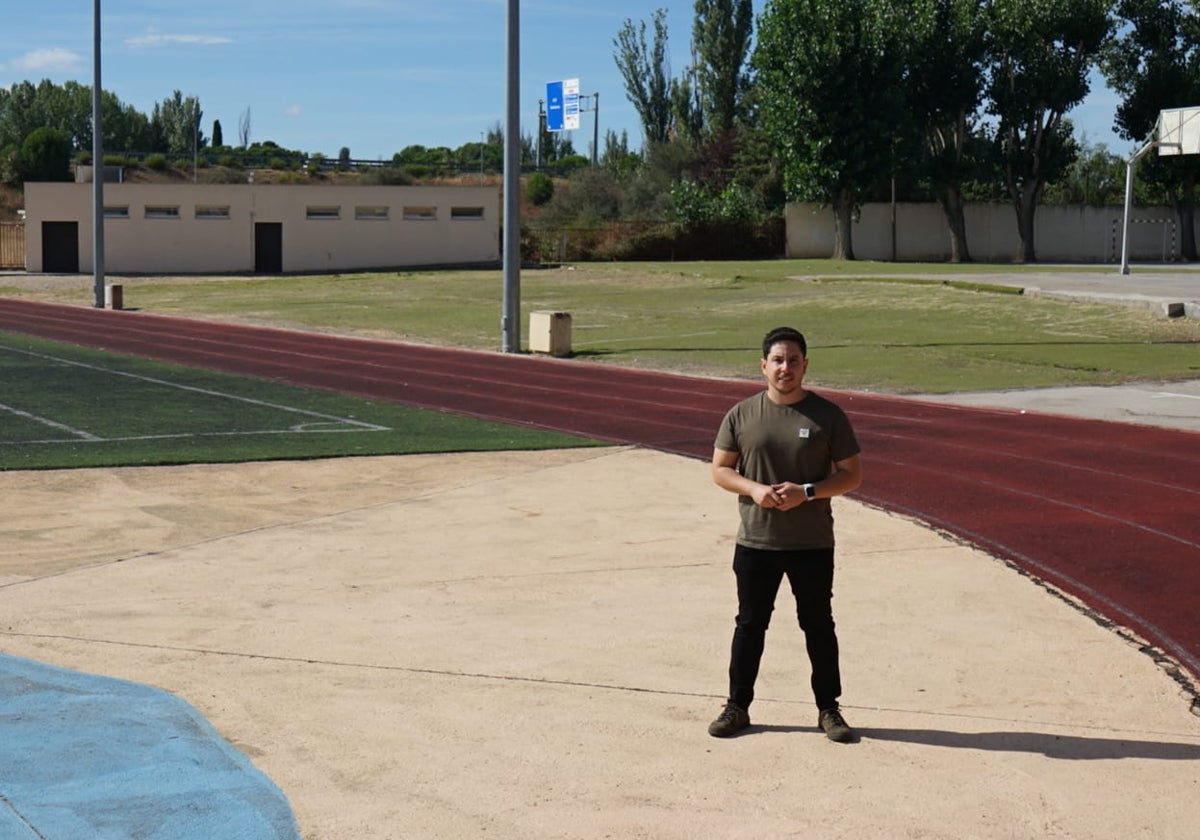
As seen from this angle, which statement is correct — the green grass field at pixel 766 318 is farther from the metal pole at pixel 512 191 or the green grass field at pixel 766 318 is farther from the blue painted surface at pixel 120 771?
the blue painted surface at pixel 120 771

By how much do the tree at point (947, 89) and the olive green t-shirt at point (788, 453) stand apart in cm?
6296

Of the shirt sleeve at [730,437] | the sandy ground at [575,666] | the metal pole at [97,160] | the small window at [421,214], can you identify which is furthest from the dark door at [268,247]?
the shirt sleeve at [730,437]

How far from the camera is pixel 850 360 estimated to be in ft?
86.3

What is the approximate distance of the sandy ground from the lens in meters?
5.70

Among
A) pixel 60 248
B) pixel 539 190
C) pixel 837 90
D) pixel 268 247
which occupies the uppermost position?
pixel 837 90

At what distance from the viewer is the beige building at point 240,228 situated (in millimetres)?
62875

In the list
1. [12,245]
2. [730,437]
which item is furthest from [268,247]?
[730,437]

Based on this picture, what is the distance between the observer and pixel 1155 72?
7000cm

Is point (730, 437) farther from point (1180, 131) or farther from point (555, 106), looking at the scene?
point (555, 106)

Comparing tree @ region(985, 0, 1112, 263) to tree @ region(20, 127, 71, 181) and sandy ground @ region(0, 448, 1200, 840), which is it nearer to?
tree @ region(20, 127, 71, 181)

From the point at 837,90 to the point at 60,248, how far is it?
3259 cm

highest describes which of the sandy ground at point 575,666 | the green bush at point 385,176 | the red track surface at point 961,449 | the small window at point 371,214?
the green bush at point 385,176

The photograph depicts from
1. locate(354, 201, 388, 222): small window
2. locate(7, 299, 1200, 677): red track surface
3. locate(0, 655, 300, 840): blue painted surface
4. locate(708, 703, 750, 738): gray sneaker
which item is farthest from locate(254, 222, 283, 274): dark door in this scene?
locate(708, 703, 750, 738): gray sneaker

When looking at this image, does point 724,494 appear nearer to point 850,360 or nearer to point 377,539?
point 377,539
